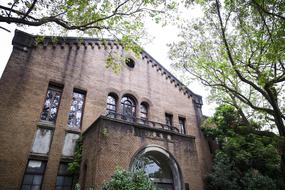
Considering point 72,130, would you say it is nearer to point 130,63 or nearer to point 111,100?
point 111,100

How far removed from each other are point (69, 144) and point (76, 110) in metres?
1.91

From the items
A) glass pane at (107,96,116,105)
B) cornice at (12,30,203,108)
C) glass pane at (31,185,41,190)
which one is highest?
cornice at (12,30,203,108)

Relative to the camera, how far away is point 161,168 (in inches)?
374

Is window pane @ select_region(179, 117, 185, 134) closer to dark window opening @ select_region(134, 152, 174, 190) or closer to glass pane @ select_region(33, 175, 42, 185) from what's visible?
dark window opening @ select_region(134, 152, 174, 190)

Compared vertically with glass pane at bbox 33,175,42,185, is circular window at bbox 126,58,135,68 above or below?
above

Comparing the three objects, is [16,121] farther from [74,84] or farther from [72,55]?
[72,55]

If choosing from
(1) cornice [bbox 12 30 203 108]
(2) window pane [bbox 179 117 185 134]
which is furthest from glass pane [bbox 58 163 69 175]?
(2) window pane [bbox 179 117 185 134]

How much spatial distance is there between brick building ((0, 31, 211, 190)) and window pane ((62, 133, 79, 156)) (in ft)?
0.14

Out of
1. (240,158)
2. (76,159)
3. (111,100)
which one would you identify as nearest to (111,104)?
(111,100)

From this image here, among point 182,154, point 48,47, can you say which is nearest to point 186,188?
point 182,154

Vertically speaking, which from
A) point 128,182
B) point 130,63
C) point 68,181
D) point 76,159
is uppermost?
point 130,63

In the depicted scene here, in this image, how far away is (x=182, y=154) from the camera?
974 centimetres

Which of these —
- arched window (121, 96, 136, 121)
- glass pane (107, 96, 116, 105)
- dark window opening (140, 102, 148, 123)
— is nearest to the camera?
glass pane (107, 96, 116, 105)

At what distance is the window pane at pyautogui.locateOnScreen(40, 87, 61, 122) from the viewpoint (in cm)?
944
